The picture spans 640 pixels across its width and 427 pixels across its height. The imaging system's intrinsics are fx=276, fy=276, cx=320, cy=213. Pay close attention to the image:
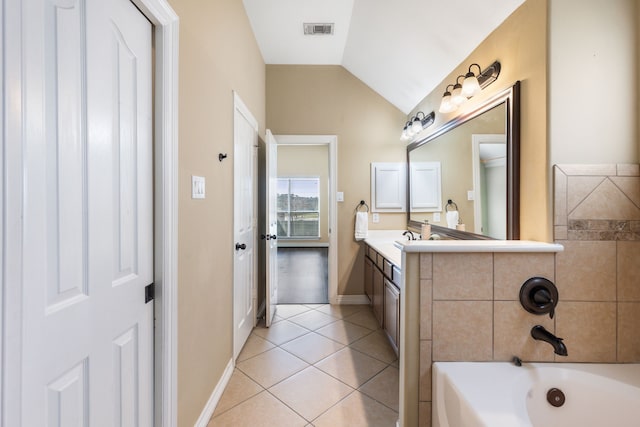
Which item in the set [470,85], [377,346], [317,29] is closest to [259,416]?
[377,346]

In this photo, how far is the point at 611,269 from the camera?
4.11 feet

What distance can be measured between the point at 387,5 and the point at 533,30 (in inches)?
43.8

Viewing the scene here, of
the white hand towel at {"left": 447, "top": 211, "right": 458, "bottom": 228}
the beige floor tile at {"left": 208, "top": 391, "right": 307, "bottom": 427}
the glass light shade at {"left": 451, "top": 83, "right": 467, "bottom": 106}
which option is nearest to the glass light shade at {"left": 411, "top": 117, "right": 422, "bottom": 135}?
the glass light shade at {"left": 451, "top": 83, "right": 467, "bottom": 106}

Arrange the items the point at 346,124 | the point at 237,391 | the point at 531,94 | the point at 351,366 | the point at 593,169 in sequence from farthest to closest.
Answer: the point at 346,124
the point at 351,366
the point at 237,391
the point at 531,94
the point at 593,169

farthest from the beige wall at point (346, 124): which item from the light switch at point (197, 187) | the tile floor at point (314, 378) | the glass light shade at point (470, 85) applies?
the light switch at point (197, 187)

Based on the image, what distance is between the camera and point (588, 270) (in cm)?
126

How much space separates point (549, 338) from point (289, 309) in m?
2.50

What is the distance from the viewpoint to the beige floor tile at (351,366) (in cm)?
195

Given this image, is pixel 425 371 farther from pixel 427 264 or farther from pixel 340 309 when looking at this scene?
pixel 340 309

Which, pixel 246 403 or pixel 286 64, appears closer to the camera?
pixel 246 403

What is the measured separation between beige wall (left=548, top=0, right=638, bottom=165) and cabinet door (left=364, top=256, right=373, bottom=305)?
6.59 feet

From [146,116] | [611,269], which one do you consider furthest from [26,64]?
[611,269]

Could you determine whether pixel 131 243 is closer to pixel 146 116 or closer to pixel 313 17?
pixel 146 116

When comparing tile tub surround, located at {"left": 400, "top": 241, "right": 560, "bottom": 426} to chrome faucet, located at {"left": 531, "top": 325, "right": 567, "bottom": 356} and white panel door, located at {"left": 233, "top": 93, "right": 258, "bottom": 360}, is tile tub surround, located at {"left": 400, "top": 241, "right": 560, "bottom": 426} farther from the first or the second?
white panel door, located at {"left": 233, "top": 93, "right": 258, "bottom": 360}
